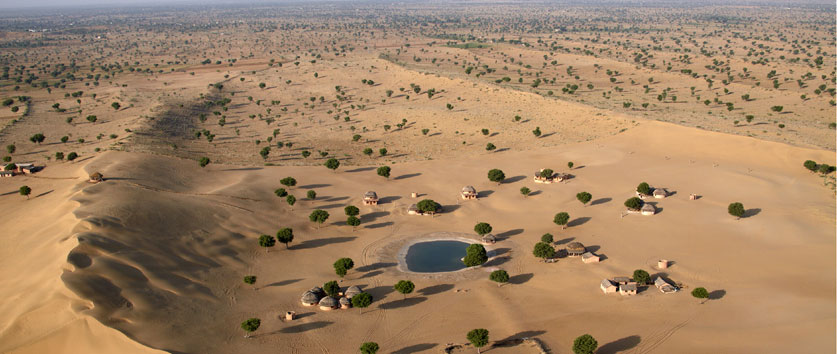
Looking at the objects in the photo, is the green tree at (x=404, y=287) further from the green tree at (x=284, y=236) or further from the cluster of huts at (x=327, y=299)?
the green tree at (x=284, y=236)

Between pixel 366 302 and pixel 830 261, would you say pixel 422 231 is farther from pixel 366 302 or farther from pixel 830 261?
pixel 830 261

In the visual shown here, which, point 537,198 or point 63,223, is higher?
point 63,223

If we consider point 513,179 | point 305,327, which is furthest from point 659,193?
point 305,327

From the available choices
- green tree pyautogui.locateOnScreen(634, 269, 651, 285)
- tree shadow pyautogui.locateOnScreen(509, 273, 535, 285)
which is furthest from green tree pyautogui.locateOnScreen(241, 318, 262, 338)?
green tree pyautogui.locateOnScreen(634, 269, 651, 285)

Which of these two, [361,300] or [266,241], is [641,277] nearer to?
[361,300]

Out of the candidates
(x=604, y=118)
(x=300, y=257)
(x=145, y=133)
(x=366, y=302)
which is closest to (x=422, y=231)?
(x=300, y=257)
